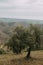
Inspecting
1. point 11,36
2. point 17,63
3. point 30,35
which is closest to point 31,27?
point 30,35

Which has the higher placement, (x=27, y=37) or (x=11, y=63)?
(x=27, y=37)

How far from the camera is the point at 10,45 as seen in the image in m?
55.8

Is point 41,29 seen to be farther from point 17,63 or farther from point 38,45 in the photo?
point 17,63

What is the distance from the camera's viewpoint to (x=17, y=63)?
5225cm

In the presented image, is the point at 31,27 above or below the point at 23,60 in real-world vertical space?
above

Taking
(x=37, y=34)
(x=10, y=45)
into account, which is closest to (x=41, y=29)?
(x=37, y=34)

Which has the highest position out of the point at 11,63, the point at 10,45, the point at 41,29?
the point at 41,29

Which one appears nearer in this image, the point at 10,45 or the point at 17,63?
the point at 17,63

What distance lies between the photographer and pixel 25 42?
54.5m

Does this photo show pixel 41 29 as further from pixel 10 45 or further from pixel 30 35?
A: pixel 10 45

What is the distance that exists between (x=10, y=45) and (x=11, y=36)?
8.03 ft

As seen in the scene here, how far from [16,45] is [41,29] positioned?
7.74m

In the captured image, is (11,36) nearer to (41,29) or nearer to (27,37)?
(27,37)

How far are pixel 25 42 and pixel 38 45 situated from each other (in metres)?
3.42
